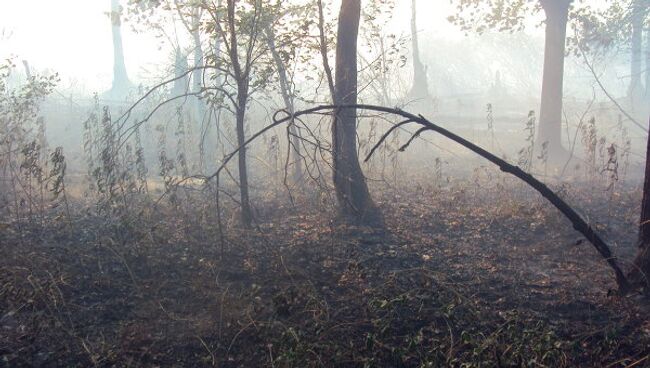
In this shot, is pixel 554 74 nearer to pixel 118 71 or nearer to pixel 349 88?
pixel 349 88

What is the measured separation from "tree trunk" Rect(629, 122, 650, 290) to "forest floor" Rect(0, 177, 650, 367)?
202 mm

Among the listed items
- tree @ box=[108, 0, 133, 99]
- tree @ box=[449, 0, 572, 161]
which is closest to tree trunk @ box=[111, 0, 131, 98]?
tree @ box=[108, 0, 133, 99]

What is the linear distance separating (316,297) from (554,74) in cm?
1219

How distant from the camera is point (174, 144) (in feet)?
52.0

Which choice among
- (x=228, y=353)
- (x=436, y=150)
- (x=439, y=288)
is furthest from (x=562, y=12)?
(x=228, y=353)

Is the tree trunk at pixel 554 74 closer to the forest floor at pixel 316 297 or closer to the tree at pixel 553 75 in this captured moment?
the tree at pixel 553 75

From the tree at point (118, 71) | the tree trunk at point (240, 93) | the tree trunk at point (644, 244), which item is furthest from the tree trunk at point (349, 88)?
the tree at point (118, 71)

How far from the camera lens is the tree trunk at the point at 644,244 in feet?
15.1

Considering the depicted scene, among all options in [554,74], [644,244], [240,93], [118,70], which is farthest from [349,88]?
[118,70]

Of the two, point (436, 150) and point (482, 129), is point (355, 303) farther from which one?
point (482, 129)

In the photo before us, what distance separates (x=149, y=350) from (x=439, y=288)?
258 cm

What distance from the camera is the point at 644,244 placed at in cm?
468

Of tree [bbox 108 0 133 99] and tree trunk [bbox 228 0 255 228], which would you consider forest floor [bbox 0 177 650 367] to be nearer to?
tree trunk [bbox 228 0 255 228]

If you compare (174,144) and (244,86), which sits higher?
(244,86)
